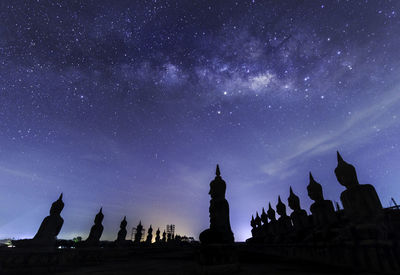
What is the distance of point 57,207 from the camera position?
1370 cm

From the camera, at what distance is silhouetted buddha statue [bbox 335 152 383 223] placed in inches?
347

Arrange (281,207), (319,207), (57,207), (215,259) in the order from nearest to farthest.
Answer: (215,259) < (57,207) < (319,207) < (281,207)

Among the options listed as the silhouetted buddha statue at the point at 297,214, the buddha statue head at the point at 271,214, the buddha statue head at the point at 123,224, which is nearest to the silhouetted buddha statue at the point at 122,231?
the buddha statue head at the point at 123,224

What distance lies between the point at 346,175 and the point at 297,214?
9.18m

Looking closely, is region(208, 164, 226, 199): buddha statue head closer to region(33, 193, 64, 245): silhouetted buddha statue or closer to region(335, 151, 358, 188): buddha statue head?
region(335, 151, 358, 188): buddha statue head

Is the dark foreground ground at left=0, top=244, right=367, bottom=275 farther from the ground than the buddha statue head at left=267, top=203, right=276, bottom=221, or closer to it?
closer to it

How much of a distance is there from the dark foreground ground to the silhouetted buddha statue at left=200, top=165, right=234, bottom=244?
1.34 metres

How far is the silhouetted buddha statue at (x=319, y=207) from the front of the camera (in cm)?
1354

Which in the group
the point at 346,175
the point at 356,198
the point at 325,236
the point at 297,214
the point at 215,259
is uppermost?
the point at 346,175

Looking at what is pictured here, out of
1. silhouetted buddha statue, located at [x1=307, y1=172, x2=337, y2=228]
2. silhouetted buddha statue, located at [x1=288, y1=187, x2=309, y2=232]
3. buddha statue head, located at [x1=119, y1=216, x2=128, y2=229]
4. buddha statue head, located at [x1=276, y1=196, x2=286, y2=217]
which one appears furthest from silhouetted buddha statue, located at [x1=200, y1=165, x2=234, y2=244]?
buddha statue head, located at [x1=119, y1=216, x2=128, y2=229]

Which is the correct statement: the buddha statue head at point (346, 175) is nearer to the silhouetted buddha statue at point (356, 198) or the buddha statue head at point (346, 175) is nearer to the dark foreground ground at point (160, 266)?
the silhouetted buddha statue at point (356, 198)

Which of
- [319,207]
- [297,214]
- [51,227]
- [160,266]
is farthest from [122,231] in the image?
[319,207]

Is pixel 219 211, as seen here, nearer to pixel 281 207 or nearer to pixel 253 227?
pixel 281 207

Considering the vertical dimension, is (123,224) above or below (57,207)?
below
